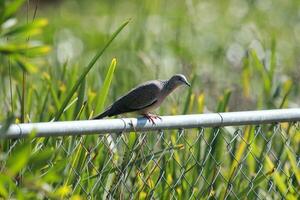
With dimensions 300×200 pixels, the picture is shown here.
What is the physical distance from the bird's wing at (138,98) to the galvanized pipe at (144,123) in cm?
93

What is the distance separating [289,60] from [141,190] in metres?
5.22

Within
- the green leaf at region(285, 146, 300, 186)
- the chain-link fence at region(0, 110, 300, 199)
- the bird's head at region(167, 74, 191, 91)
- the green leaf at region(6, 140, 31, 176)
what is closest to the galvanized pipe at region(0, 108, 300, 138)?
the chain-link fence at region(0, 110, 300, 199)

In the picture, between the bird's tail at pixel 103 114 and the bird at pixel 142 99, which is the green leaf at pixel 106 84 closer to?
the bird's tail at pixel 103 114

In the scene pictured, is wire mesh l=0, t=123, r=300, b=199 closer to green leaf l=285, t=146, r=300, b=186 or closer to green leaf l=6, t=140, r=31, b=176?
green leaf l=285, t=146, r=300, b=186

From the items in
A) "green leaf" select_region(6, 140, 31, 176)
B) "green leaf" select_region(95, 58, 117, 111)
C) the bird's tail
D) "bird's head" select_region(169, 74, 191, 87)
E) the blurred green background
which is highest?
"green leaf" select_region(6, 140, 31, 176)

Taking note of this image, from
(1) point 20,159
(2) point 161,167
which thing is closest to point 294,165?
(2) point 161,167

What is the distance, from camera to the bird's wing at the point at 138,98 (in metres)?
4.47

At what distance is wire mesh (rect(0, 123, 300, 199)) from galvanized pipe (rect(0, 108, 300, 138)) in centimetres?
7

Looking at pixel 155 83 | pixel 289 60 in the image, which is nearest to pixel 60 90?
pixel 155 83

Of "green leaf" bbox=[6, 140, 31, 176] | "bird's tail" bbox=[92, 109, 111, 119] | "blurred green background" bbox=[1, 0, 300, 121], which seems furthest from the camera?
"blurred green background" bbox=[1, 0, 300, 121]

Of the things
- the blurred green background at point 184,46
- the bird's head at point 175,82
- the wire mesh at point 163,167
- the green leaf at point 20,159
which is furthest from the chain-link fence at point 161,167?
the green leaf at point 20,159

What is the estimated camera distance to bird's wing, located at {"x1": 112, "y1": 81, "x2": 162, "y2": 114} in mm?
4473

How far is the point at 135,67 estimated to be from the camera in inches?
258

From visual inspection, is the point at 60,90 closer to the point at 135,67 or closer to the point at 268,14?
the point at 135,67
